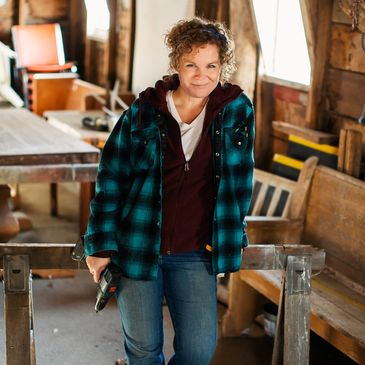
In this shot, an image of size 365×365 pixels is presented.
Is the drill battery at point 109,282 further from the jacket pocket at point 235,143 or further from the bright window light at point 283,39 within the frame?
the bright window light at point 283,39

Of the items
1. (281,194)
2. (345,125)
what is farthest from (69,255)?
(345,125)

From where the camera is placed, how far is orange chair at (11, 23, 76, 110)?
836 cm

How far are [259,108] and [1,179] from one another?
177cm

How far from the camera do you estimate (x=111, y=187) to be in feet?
8.69

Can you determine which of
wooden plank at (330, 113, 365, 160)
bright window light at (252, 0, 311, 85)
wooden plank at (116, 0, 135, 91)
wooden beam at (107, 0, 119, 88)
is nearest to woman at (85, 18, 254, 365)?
wooden plank at (330, 113, 365, 160)

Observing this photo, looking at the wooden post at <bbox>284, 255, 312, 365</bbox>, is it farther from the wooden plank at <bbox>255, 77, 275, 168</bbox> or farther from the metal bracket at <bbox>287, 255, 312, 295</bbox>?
the wooden plank at <bbox>255, 77, 275, 168</bbox>

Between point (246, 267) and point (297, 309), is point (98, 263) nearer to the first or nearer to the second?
point (246, 267)

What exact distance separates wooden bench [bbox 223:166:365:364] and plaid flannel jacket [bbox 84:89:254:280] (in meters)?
1.15

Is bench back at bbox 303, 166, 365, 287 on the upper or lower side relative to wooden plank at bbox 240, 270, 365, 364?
upper

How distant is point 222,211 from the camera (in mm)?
2648

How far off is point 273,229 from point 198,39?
2051mm

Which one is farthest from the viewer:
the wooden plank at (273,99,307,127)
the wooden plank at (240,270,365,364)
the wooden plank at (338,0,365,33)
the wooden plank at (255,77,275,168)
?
the wooden plank at (255,77,275,168)

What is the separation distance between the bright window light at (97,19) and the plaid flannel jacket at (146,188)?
5585 mm

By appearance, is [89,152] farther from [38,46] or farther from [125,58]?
[38,46]
